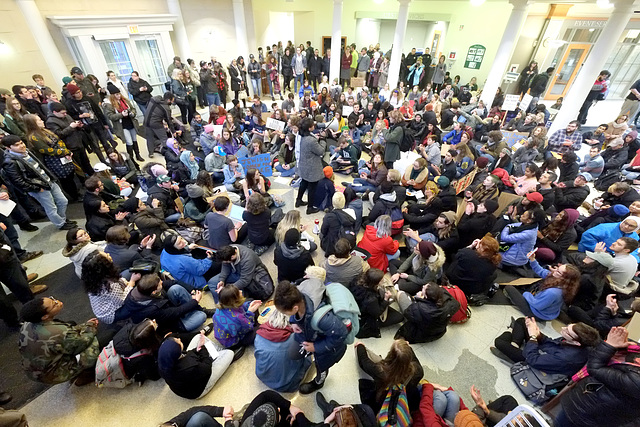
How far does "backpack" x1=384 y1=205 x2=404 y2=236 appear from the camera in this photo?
4.59 m

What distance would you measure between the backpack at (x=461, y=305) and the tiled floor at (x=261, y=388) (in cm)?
13

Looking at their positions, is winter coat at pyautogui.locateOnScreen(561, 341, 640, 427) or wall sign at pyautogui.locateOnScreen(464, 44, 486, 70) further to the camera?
wall sign at pyautogui.locateOnScreen(464, 44, 486, 70)

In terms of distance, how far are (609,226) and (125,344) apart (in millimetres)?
6280

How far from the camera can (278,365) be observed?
8.87ft

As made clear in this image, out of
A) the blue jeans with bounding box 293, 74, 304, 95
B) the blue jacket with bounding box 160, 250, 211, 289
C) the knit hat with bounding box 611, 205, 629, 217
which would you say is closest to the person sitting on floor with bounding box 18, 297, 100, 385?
the blue jacket with bounding box 160, 250, 211, 289

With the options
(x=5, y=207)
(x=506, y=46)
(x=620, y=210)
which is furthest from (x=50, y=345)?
(x=506, y=46)

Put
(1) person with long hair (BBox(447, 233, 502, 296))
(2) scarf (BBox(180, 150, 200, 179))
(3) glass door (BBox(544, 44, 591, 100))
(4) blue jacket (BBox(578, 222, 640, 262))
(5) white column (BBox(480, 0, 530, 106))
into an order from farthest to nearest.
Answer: (3) glass door (BBox(544, 44, 591, 100)), (5) white column (BBox(480, 0, 530, 106)), (2) scarf (BBox(180, 150, 200, 179)), (4) blue jacket (BBox(578, 222, 640, 262)), (1) person with long hair (BBox(447, 233, 502, 296))

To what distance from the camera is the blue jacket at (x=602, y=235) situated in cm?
399

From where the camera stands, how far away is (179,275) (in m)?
3.70

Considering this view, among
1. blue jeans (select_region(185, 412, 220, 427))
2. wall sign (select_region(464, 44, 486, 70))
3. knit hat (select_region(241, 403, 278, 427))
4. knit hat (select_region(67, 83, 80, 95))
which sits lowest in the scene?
blue jeans (select_region(185, 412, 220, 427))

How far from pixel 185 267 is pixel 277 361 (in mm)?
1768

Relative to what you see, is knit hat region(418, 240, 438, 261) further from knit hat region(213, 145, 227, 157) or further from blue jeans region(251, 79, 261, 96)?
blue jeans region(251, 79, 261, 96)

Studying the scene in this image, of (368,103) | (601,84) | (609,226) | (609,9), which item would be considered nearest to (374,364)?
(609,226)

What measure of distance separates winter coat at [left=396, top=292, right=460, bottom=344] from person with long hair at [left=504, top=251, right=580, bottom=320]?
4.01 ft
